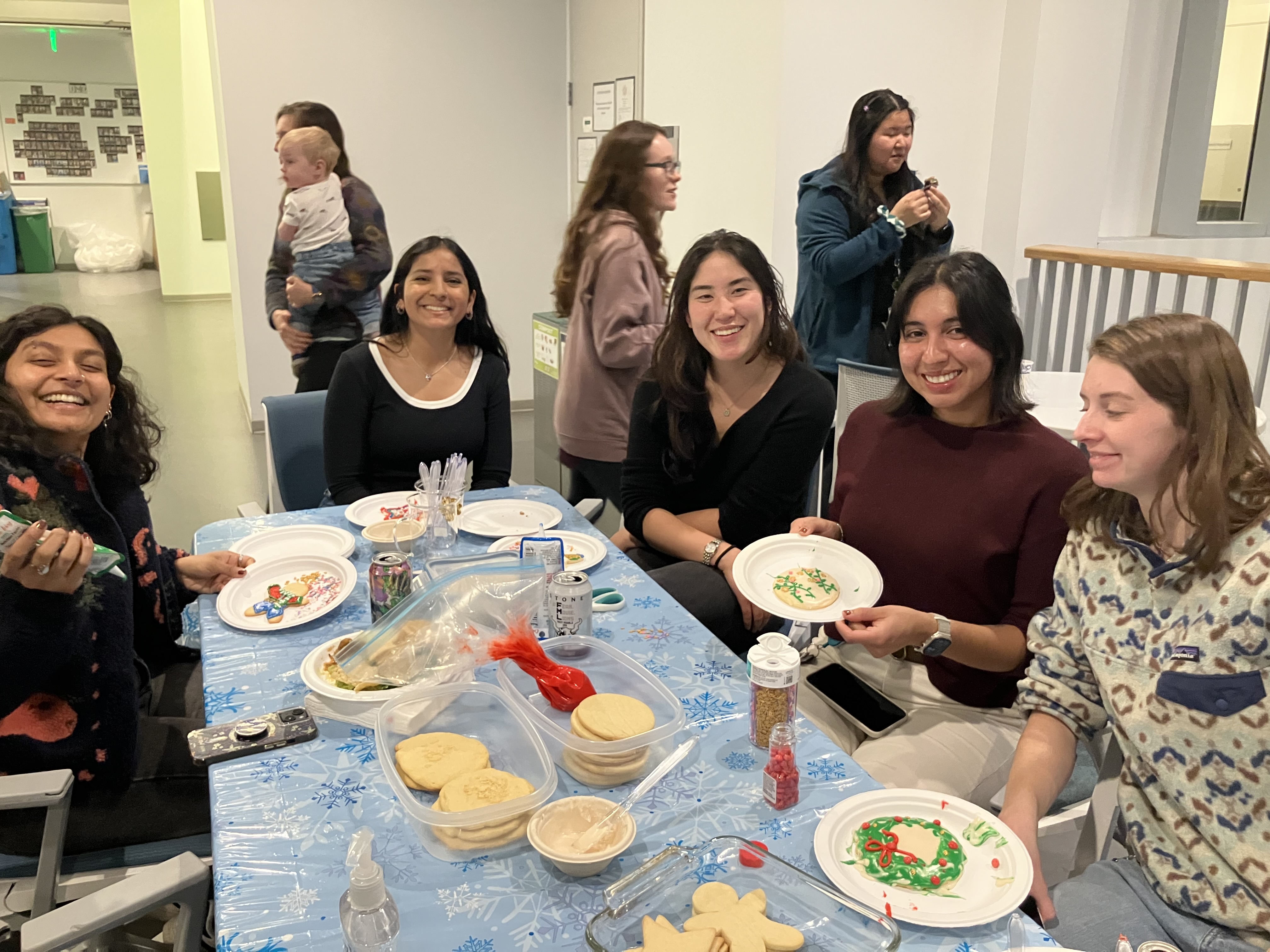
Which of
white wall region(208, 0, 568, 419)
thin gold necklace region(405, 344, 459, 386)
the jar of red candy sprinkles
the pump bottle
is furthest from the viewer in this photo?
white wall region(208, 0, 568, 419)

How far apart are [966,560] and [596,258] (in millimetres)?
1591

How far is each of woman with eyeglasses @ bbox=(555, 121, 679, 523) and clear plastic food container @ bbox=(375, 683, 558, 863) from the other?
1.54 metres

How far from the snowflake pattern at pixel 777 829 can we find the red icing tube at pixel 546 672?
1.02 ft

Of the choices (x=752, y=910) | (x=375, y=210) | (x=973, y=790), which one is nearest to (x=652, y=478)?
(x=973, y=790)

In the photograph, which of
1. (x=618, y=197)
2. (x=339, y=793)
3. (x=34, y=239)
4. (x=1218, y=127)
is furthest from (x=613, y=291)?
(x=34, y=239)

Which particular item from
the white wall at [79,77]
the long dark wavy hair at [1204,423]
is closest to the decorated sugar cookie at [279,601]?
the long dark wavy hair at [1204,423]

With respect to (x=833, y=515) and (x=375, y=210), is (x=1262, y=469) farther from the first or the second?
(x=375, y=210)

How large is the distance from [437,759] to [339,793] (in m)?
0.13

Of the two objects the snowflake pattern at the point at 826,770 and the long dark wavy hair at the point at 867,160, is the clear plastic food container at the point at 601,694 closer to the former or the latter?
the snowflake pattern at the point at 826,770

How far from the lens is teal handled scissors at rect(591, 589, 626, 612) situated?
Answer: 5.58ft

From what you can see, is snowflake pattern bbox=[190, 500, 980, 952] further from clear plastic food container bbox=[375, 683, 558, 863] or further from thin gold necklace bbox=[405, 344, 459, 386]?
thin gold necklace bbox=[405, 344, 459, 386]

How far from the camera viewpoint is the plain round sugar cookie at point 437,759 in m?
1.15

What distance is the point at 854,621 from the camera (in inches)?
59.4

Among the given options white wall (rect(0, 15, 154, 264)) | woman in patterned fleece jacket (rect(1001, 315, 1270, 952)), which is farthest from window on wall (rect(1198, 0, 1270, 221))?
white wall (rect(0, 15, 154, 264))
